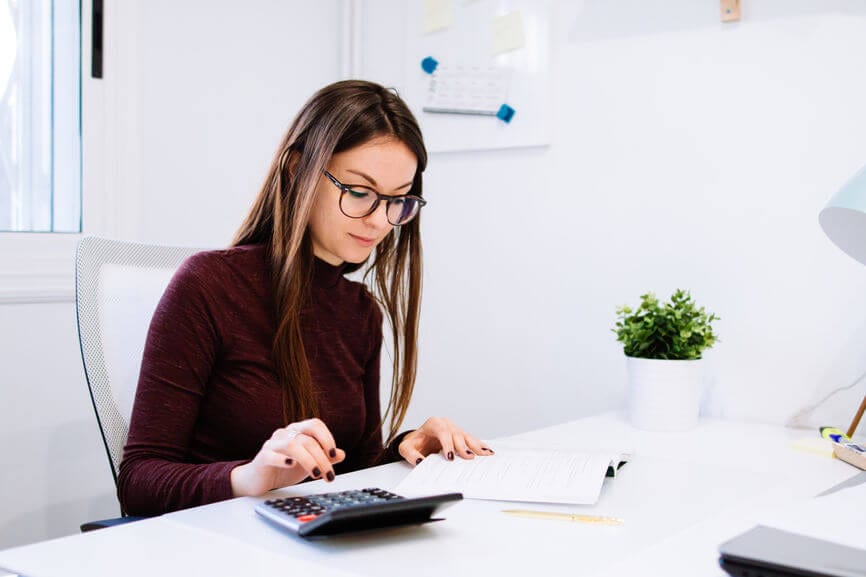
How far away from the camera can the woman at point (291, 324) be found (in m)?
1.08

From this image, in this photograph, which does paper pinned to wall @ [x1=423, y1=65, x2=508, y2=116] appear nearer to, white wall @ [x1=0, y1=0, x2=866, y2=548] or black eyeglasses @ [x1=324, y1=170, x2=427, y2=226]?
white wall @ [x1=0, y1=0, x2=866, y2=548]

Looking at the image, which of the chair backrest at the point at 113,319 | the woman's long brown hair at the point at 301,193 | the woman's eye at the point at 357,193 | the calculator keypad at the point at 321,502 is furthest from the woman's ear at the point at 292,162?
the calculator keypad at the point at 321,502

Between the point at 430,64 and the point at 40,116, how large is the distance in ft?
2.94

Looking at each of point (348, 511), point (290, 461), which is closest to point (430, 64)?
point (290, 461)

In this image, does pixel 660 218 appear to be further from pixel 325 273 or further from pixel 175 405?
pixel 175 405

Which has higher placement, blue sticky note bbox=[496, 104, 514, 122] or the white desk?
blue sticky note bbox=[496, 104, 514, 122]

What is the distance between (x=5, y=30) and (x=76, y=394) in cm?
80

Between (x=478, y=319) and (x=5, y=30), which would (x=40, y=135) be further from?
(x=478, y=319)

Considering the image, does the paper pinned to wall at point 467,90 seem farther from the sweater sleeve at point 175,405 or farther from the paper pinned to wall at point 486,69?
the sweater sleeve at point 175,405

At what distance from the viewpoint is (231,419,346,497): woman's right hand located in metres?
0.88

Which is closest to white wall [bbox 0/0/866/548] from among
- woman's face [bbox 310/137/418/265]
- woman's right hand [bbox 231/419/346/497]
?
woman's face [bbox 310/137/418/265]

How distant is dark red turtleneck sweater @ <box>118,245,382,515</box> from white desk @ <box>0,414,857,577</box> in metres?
0.18

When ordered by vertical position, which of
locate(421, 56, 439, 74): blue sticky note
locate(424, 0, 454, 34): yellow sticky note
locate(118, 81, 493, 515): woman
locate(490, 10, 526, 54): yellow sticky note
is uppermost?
locate(424, 0, 454, 34): yellow sticky note

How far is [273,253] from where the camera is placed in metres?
1.24
